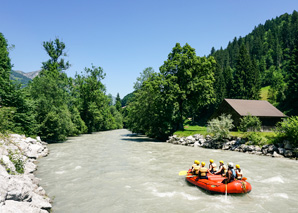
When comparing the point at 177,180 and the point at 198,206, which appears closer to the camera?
the point at 198,206

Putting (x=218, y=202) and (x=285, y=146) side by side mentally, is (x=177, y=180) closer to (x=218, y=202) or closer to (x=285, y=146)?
(x=218, y=202)

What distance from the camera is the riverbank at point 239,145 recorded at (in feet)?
68.9

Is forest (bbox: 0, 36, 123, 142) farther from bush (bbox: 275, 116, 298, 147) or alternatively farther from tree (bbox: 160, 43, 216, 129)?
bush (bbox: 275, 116, 298, 147)

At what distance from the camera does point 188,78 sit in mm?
36281

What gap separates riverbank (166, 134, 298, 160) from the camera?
827 inches

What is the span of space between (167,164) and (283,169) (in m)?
9.41

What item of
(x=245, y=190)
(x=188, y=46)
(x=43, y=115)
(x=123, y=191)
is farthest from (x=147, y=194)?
(x=188, y=46)

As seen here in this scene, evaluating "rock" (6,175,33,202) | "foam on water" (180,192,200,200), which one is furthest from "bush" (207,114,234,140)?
"rock" (6,175,33,202)

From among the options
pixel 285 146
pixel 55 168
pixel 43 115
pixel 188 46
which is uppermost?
pixel 188 46

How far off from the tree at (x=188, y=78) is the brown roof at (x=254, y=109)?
4841 mm

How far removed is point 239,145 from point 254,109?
13.8 metres

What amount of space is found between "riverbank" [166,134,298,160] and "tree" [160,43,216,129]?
6249 millimetres

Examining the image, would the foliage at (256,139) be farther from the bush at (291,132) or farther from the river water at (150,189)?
the river water at (150,189)

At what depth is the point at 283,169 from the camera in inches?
629
